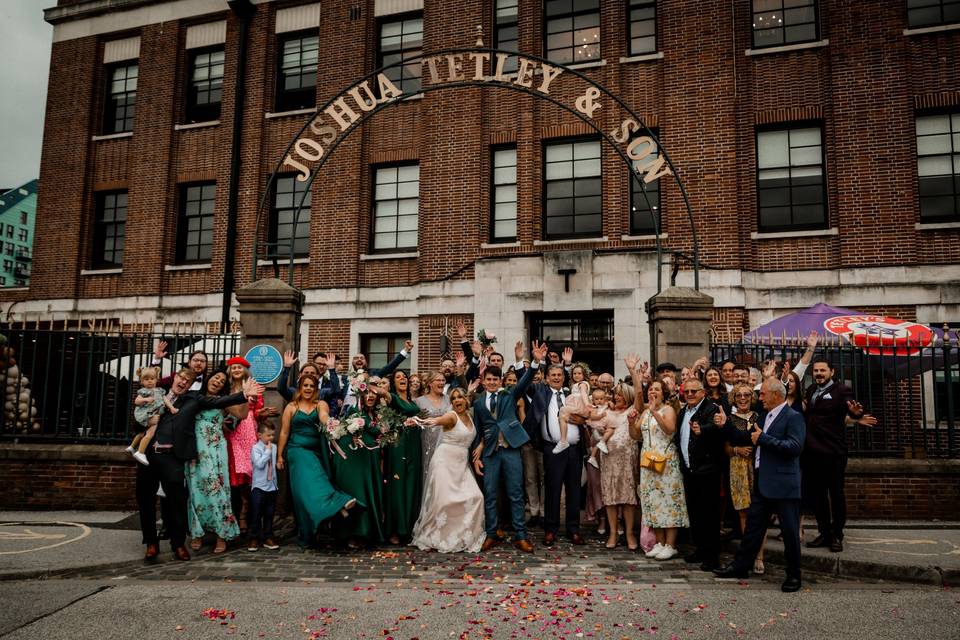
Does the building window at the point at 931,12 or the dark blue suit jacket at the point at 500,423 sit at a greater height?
the building window at the point at 931,12

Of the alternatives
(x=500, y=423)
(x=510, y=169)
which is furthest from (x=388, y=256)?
(x=500, y=423)

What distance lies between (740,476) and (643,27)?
11.9 m

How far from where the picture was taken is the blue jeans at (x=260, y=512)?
7.84 m

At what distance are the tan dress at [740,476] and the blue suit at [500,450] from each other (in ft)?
7.49

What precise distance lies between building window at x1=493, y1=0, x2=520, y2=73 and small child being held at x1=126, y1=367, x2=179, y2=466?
11737 millimetres

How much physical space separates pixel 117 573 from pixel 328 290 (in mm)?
10426

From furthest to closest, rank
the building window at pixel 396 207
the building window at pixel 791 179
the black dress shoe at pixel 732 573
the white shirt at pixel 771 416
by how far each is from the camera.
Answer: the building window at pixel 396 207, the building window at pixel 791 179, the black dress shoe at pixel 732 573, the white shirt at pixel 771 416

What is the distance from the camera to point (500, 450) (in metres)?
8.05

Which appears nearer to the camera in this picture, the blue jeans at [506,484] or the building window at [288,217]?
the blue jeans at [506,484]

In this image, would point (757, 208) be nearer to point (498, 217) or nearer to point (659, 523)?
point (498, 217)

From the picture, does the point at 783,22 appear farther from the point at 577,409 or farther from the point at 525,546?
the point at 525,546

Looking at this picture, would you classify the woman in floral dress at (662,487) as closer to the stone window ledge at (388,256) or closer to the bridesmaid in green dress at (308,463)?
the bridesmaid in green dress at (308,463)

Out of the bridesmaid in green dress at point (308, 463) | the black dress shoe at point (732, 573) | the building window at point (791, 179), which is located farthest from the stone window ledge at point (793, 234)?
the bridesmaid in green dress at point (308, 463)

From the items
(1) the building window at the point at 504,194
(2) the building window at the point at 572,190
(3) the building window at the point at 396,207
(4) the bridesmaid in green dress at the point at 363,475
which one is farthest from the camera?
(3) the building window at the point at 396,207
